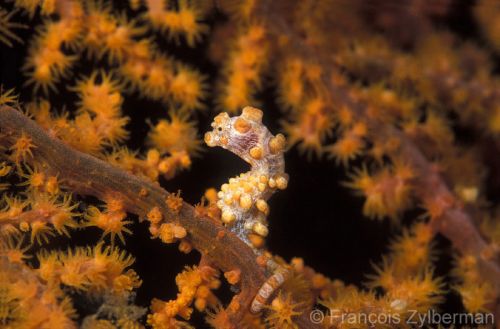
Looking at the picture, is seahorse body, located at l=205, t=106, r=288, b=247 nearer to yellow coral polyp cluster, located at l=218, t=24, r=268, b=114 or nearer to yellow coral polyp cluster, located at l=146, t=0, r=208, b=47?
yellow coral polyp cluster, located at l=218, t=24, r=268, b=114

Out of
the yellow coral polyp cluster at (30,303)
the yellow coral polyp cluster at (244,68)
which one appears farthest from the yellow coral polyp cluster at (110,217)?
the yellow coral polyp cluster at (244,68)

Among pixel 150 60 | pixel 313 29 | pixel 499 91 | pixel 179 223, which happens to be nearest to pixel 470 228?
pixel 499 91

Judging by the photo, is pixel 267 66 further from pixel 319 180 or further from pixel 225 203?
pixel 225 203

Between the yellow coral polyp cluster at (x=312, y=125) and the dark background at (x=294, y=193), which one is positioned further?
the yellow coral polyp cluster at (x=312, y=125)

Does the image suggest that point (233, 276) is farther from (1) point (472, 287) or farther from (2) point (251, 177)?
(1) point (472, 287)

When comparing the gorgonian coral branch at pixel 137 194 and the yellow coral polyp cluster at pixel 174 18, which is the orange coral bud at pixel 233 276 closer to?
the gorgonian coral branch at pixel 137 194
